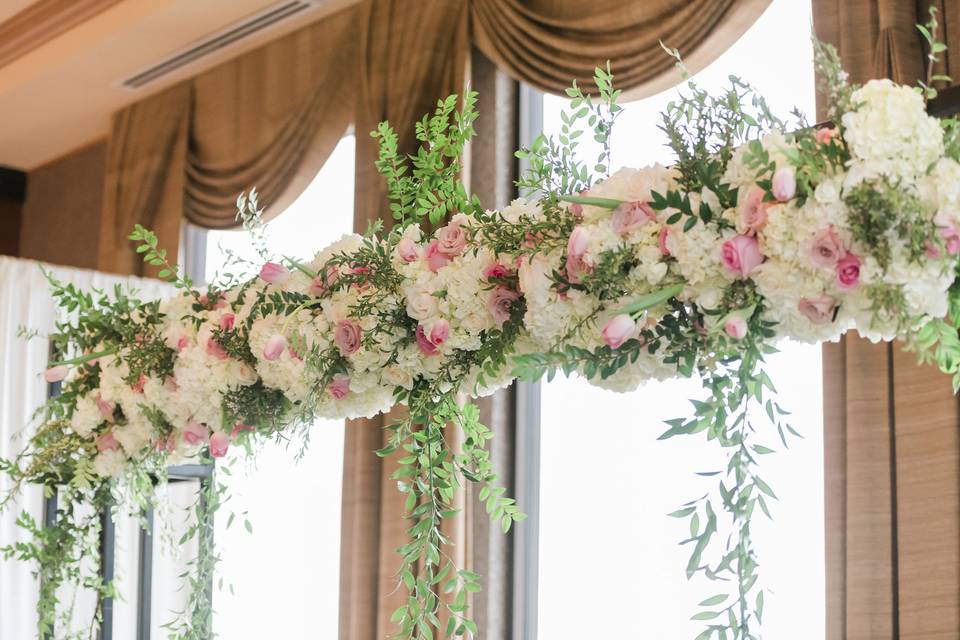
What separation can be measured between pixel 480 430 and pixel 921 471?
1218mm

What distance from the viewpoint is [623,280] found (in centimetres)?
156

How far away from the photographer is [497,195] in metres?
4.07

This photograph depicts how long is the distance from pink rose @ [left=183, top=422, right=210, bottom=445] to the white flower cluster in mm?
42

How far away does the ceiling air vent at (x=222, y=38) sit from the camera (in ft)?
15.7

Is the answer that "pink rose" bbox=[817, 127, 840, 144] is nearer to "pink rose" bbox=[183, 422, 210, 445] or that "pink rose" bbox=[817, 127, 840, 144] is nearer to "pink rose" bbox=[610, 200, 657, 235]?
"pink rose" bbox=[610, 200, 657, 235]

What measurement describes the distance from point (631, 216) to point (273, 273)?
74 cm

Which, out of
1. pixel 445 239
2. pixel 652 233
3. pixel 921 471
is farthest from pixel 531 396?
pixel 652 233

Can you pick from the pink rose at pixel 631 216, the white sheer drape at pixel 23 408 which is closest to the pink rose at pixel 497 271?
the pink rose at pixel 631 216

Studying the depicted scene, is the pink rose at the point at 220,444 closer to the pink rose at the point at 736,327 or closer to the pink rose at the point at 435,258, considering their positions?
the pink rose at the point at 435,258

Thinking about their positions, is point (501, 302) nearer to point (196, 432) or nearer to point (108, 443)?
point (196, 432)

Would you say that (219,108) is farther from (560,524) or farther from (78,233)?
(560,524)

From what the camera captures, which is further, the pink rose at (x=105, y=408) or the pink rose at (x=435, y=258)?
the pink rose at (x=105, y=408)

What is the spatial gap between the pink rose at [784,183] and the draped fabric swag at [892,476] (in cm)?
149

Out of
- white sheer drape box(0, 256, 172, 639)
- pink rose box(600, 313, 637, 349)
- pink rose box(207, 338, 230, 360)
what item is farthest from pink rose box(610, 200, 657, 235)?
white sheer drape box(0, 256, 172, 639)
